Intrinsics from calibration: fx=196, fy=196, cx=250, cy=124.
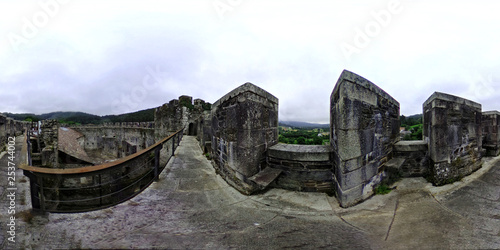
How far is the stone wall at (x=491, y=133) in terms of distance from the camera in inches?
218

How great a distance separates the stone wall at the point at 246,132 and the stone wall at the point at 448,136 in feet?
10.1

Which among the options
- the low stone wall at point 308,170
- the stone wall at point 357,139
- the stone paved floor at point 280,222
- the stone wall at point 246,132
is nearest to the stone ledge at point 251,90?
the stone wall at point 246,132

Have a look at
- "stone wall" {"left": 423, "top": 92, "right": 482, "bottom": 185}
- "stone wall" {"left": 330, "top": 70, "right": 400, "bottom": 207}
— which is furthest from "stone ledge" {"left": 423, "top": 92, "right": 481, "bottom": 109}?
"stone wall" {"left": 330, "top": 70, "right": 400, "bottom": 207}

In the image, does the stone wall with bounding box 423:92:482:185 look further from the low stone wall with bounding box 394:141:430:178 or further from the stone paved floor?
the stone paved floor

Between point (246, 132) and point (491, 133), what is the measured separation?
7.33m

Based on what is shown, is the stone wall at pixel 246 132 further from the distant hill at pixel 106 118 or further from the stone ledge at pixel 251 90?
the distant hill at pixel 106 118

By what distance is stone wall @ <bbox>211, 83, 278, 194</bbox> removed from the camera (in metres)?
3.77

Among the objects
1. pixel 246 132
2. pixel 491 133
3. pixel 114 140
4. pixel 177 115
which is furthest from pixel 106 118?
pixel 491 133

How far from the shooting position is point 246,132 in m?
3.77

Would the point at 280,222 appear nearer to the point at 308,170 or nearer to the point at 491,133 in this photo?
the point at 308,170

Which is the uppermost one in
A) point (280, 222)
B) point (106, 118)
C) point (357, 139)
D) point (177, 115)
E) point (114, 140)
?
point (106, 118)

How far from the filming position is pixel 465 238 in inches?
86.4

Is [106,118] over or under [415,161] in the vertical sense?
over

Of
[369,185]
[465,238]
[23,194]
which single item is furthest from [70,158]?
[465,238]
